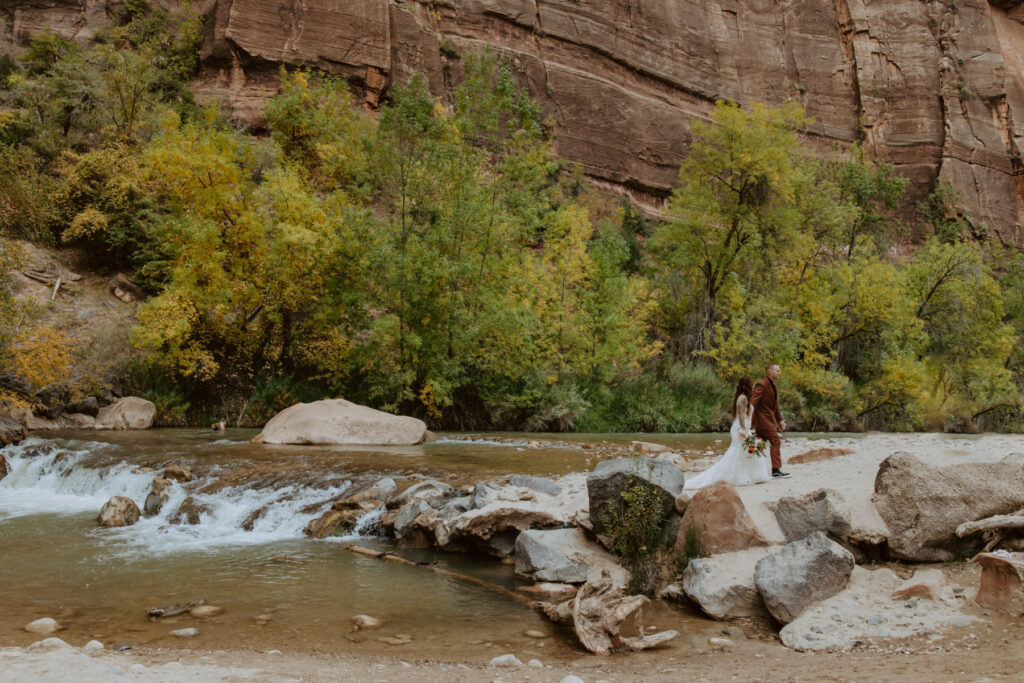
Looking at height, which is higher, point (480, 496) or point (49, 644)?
point (480, 496)

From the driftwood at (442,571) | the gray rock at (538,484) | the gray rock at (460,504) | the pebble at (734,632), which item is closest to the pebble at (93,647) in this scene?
the driftwood at (442,571)

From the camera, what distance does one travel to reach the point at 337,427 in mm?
14906

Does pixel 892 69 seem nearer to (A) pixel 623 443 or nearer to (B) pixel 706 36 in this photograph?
(B) pixel 706 36

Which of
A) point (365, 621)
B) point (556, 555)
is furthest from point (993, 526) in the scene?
point (365, 621)

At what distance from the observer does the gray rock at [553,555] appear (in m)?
6.80

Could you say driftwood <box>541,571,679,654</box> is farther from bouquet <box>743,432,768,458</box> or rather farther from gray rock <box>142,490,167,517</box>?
gray rock <box>142,490,167,517</box>

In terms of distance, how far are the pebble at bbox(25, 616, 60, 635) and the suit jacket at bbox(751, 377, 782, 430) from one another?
26.8ft

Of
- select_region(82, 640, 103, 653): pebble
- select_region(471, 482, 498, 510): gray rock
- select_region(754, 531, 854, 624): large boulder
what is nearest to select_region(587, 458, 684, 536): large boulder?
select_region(754, 531, 854, 624): large boulder

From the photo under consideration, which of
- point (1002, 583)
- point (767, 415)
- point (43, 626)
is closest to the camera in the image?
point (1002, 583)

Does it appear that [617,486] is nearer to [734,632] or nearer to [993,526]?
[734,632]

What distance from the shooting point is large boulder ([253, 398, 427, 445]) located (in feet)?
47.8

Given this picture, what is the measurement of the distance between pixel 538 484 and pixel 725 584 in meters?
3.76

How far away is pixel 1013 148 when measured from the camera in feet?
159

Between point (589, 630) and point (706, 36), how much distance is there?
5012 cm
